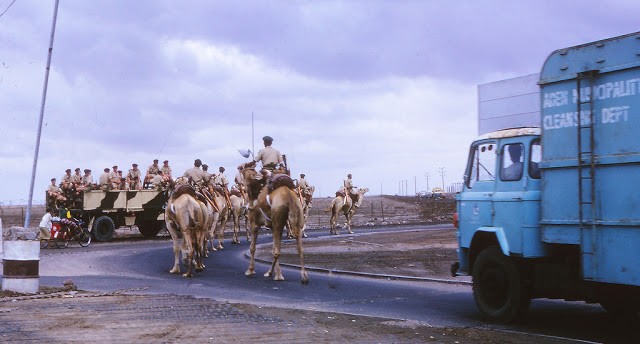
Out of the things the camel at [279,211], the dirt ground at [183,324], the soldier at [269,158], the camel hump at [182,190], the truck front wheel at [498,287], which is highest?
the soldier at [269,158]

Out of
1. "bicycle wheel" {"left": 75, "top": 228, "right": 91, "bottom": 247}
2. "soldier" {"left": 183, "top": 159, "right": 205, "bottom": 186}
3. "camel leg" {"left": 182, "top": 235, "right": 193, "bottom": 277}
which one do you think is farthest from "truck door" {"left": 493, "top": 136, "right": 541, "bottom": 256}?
"bicycle wheel" {"left": 75, "top": 228, "right": 91, "bottom": 247}

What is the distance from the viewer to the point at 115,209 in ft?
115

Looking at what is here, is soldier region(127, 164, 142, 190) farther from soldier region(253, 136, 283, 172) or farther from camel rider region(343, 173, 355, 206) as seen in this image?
soldier region(253, 136, 283, 172)

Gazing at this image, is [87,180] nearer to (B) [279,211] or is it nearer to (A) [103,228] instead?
(A) [103,228]

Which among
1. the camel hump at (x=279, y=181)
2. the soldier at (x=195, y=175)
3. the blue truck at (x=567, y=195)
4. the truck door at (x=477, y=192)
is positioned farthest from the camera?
the soldier at (x=195, y=175)

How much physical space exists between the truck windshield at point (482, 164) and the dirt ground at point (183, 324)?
8.67 feet

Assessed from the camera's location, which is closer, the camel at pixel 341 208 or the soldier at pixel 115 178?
the soldier at pixel 115 178

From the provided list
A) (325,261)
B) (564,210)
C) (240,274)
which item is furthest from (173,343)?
(325,261)

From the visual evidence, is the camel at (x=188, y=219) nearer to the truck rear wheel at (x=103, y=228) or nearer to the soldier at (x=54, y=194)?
the soldier at (x=54, y=194)

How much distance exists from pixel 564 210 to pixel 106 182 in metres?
26.8

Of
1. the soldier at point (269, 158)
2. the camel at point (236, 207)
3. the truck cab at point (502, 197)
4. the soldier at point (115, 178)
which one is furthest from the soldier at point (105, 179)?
the truck cab at point (502, 197)

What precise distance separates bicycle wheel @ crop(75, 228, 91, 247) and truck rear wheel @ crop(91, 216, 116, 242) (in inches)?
74.1

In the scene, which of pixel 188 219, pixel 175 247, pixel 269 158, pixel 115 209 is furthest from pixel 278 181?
pixel 115 209

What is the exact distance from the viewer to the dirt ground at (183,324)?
10453 mm
